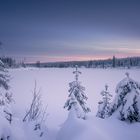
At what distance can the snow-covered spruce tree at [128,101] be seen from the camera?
9.60 meters

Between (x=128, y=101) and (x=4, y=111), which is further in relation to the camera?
(x=4, y=111)

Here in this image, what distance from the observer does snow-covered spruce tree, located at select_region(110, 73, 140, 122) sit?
9.60 metres

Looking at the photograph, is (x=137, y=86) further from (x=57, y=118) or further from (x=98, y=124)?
(x=57, y=118)

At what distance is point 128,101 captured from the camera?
9930 millimetres

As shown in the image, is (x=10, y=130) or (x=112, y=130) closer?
A: (x=112, y=130)

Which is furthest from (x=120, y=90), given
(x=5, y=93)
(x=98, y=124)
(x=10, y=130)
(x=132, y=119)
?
(x=5, y=93)

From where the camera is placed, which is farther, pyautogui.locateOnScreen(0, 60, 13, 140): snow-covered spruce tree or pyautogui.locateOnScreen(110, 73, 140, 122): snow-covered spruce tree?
pyautogui.locateOnScreen(110, 73, 140, 122): snow-covered spruce tree

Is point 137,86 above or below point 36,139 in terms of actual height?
Result: above

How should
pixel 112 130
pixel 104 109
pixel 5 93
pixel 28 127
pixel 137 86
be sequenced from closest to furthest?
pixel 112 130 → pixel 137 86 → pixel 28 127 → pixel 5 93 → pixel 104 109

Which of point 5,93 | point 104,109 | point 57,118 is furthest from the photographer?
point 57,118

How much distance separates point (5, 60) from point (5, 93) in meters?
1.84

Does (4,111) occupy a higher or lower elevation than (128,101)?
lower

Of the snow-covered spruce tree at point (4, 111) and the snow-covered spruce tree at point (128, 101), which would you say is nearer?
the snow-covered spruce tree at point (4, 111)

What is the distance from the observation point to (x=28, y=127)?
1127cm
